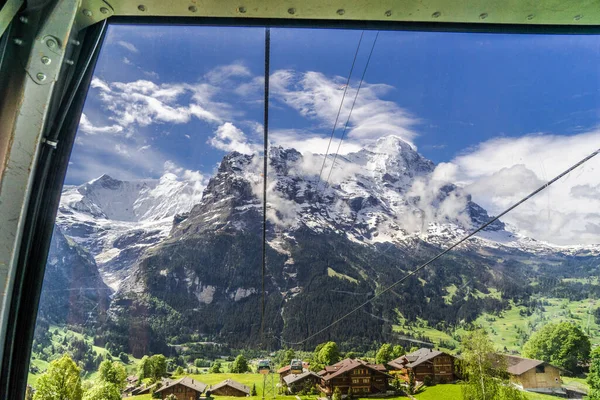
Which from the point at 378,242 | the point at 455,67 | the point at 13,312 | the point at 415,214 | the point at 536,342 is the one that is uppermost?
the point at 455,67

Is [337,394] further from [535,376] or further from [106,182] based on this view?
[106,182]

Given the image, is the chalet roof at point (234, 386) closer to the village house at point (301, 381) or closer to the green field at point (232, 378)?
the green field at point (232, 378)

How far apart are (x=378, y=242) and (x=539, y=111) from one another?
16.6ft

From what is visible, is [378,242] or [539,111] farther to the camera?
[378,242]

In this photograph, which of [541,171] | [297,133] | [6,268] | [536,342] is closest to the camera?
[6,268]

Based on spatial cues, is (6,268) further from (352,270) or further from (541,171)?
(352,270)

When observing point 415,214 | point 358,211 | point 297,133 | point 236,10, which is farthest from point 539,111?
point 236,10

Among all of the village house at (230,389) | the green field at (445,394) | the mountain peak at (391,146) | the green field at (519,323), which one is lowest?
the village house at (230,389)

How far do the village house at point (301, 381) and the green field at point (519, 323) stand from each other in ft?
9.97

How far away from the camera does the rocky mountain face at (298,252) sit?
8.41 m

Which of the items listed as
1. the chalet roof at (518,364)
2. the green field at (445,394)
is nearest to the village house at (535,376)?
the chalet roof at (518,364)

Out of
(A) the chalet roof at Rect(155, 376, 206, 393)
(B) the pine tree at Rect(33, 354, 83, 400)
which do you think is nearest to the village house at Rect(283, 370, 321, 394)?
(A) the chalet roof at Rect(155, 376, 206, 393)

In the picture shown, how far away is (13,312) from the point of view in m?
0.74

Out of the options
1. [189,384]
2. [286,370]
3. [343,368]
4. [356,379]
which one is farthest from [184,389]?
[356,379]
